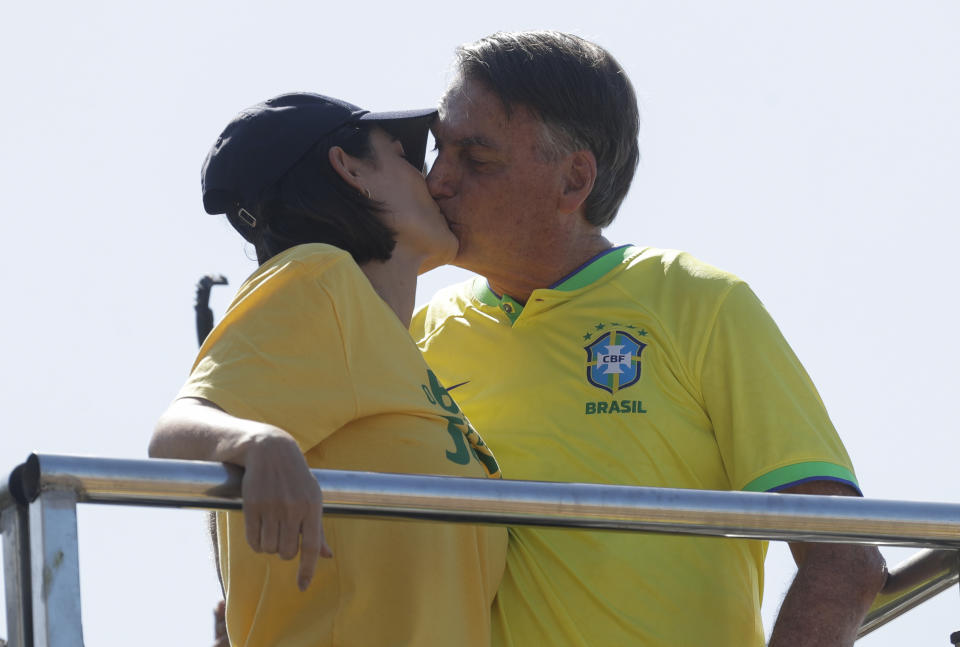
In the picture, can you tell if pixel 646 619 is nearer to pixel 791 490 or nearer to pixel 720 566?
pixel 720 566

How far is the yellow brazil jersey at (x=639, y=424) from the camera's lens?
3.03m

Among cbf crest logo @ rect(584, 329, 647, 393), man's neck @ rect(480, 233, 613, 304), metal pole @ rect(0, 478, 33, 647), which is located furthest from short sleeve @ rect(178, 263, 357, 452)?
man's neck @ rect(480, 233, 613, 304)

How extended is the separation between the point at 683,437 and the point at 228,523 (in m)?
1.07

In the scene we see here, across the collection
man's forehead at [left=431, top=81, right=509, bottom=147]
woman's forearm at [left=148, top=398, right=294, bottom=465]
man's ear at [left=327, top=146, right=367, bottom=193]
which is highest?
man's forehead at [left=431, top=81, right=509, bottom=147]

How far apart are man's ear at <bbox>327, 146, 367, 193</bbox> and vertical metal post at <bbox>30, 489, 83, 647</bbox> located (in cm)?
135

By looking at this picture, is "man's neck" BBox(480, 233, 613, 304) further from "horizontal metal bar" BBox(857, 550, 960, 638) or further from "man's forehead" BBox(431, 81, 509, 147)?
"horizontal metal bar" BBox(857, 550, 960, 638)

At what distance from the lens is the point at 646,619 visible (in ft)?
9.91

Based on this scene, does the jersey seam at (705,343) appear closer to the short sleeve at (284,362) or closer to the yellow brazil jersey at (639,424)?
the yellow brazil jersey at (639,424)

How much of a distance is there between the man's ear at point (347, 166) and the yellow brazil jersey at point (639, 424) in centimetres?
58

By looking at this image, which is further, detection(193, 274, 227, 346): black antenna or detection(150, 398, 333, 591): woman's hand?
detection(193, 274, 227, 346): black antenna

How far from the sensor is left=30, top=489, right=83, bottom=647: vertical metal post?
→ 74.7 inches

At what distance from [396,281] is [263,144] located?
15.9 inches

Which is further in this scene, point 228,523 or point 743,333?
point 743,333

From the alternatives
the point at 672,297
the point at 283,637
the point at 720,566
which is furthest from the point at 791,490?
the point at 283,637
